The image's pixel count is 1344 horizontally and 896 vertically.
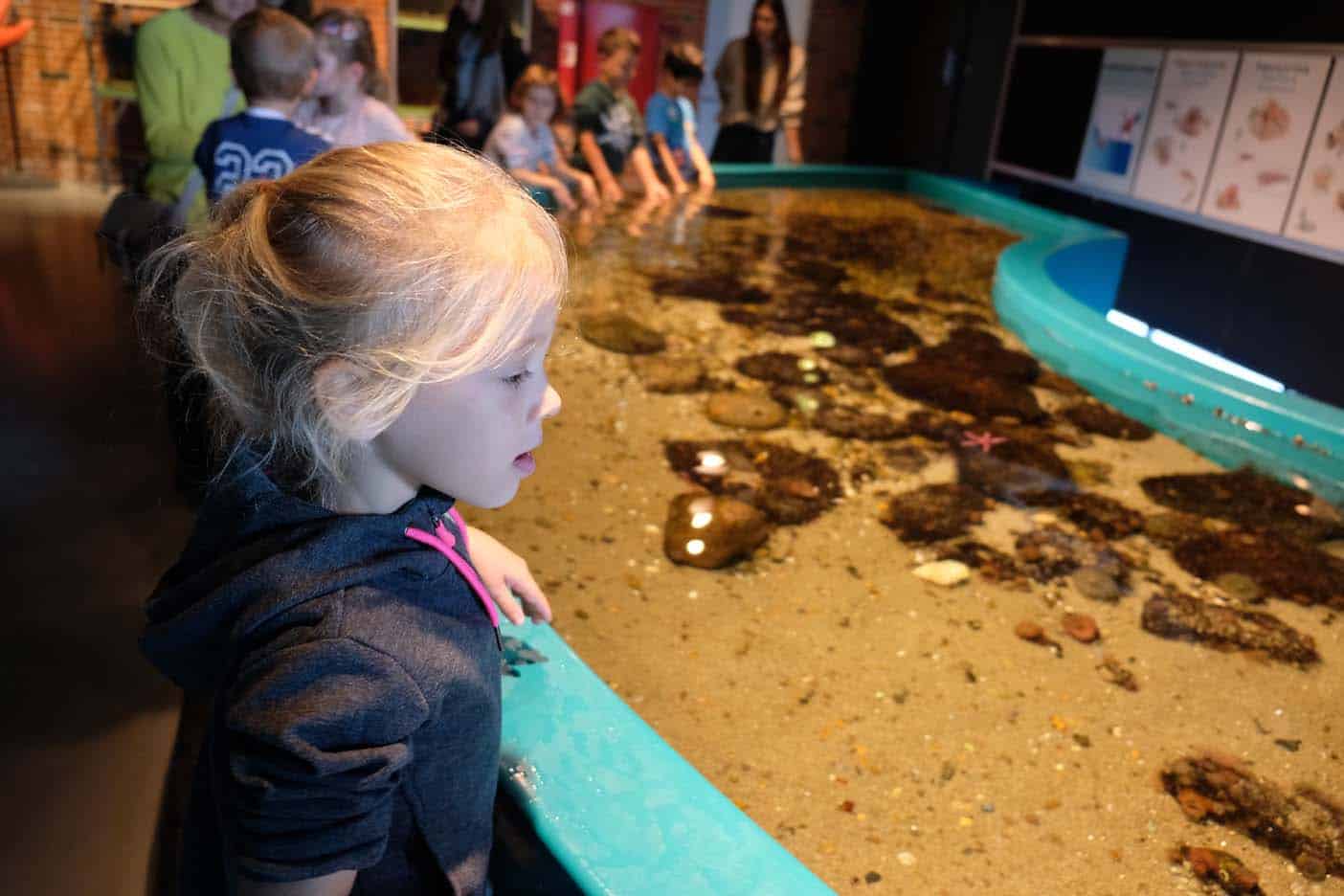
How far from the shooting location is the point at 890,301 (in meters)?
4.20

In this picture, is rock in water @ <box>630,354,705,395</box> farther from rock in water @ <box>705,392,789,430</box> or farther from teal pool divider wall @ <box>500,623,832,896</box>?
teal pool divider wall @ <box>500,623,832,896</box>

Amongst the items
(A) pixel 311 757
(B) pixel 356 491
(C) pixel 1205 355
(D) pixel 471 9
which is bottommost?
(C) pixel 1205 355

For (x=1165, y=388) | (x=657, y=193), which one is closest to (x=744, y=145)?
(x=657, y=193)

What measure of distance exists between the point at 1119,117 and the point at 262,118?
6434mm

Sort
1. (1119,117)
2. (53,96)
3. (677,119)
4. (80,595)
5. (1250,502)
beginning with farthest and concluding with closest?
(53,96) < (1119,117) < (677,119) < (1250,502) < (80,595)

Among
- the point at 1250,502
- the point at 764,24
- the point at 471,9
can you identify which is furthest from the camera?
the point at 764,24

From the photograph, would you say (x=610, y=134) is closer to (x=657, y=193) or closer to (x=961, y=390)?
(x=657, y=193)

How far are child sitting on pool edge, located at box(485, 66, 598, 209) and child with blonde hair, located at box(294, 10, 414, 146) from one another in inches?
53.8

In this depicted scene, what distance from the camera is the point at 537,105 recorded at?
4.92 m

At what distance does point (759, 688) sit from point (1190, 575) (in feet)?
4.22

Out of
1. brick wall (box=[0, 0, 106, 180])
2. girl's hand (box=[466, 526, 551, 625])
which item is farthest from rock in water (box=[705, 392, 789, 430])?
brick wall (box=[0, 0, 106, 180])

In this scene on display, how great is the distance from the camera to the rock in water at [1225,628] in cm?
203

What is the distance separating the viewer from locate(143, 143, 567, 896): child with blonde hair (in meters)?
0.75

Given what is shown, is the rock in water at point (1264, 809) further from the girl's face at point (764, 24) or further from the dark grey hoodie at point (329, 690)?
the girl's face at point (764, 24)
